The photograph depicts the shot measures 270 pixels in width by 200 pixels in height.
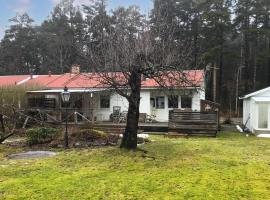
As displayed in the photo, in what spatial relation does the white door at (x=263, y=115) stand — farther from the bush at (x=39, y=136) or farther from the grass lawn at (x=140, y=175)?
the bush at (x=39, y=136)

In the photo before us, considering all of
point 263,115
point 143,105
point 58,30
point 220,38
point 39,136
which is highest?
point 58,30

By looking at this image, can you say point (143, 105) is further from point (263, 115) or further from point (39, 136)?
point (39, 136)

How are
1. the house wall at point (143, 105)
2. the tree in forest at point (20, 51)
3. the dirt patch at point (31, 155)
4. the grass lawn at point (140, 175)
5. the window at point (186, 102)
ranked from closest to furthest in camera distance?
1. the grass lawn at point (140, 175)
2. the dirt patch at point (31, 155)
3. the house wall at point (143, 105)
4. the window at point (186, 102)
5. the tree in forest at point (20, 51)

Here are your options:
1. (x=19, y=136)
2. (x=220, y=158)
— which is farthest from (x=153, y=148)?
(x=19, y=136)

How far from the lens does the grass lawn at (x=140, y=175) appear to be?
723 centimetres

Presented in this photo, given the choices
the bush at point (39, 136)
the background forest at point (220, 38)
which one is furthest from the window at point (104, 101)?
the bush at point (39, 136)

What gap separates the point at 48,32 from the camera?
50.7 meters

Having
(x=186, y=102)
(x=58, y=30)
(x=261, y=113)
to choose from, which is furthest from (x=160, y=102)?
(x=58, y=30)

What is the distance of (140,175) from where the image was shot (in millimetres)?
8789

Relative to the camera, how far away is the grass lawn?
7.23 m

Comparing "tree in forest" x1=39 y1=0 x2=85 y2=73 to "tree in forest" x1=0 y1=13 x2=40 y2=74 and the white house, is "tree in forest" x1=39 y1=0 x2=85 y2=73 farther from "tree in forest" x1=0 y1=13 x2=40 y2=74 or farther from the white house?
the white house

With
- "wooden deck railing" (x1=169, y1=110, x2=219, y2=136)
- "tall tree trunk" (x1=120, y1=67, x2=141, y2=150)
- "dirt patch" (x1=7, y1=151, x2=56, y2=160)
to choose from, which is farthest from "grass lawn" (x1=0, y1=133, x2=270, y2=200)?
"wooden deck railing" (x1=169, y1=110, x2=219, y2=136)

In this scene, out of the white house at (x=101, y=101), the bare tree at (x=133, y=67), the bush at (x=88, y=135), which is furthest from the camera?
the white house at (x=101, y=101)

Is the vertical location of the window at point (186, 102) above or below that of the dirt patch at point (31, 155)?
above
